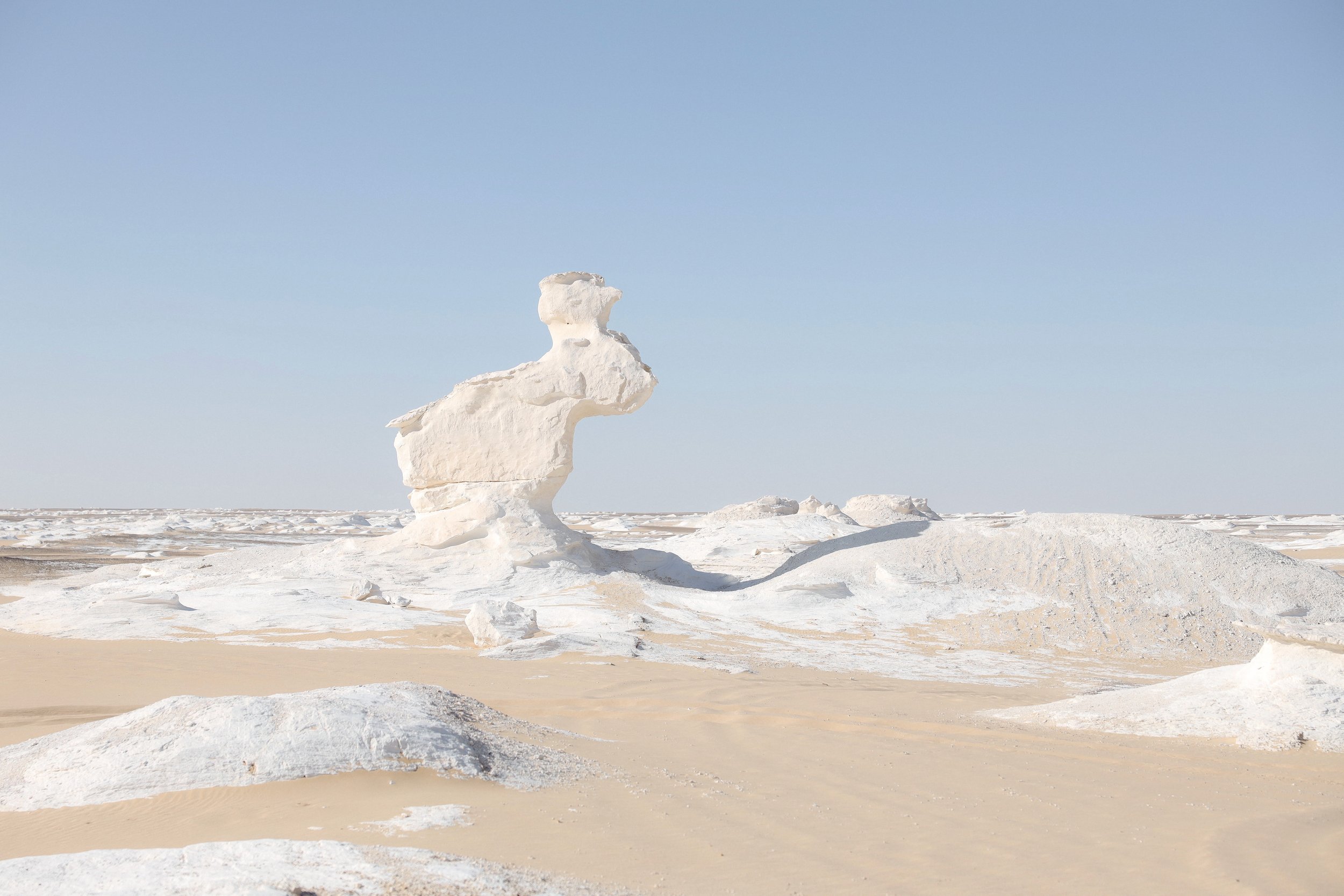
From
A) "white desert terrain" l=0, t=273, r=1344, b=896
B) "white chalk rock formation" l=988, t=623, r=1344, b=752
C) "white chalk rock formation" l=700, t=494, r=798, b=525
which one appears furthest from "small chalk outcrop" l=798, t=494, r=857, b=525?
"white chalk rock formation" l=988, t=623, r=1344, b=752

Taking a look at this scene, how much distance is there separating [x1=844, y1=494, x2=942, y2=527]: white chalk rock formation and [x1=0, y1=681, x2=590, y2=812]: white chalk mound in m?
29.9

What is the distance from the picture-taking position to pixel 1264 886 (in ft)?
12.7

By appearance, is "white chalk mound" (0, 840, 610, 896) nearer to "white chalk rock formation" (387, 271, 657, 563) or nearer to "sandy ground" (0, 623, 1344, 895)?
"sandy ground" (0, 623, 1344, 895)

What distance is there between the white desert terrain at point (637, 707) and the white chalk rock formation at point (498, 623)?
0.14ft

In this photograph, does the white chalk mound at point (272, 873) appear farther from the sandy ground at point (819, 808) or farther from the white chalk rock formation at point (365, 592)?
the white chalk rock formation at point (365, 592)

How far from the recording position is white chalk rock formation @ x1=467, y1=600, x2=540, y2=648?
1102 centimetres

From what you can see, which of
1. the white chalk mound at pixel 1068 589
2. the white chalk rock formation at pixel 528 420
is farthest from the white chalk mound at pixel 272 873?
the white chalk rock formation at pixel 528 420

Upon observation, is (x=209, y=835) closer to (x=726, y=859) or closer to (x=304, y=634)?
(x=726, y=859)

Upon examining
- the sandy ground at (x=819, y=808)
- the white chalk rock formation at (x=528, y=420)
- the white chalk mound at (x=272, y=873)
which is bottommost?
the sandy ground at (x=819, y=808)

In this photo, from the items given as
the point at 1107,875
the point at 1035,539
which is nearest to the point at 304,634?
the point at 1107,875

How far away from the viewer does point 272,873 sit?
3.36m

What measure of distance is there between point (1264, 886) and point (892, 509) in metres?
32.3

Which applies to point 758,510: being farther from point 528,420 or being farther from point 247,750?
point 247,750

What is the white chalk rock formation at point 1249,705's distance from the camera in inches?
245
